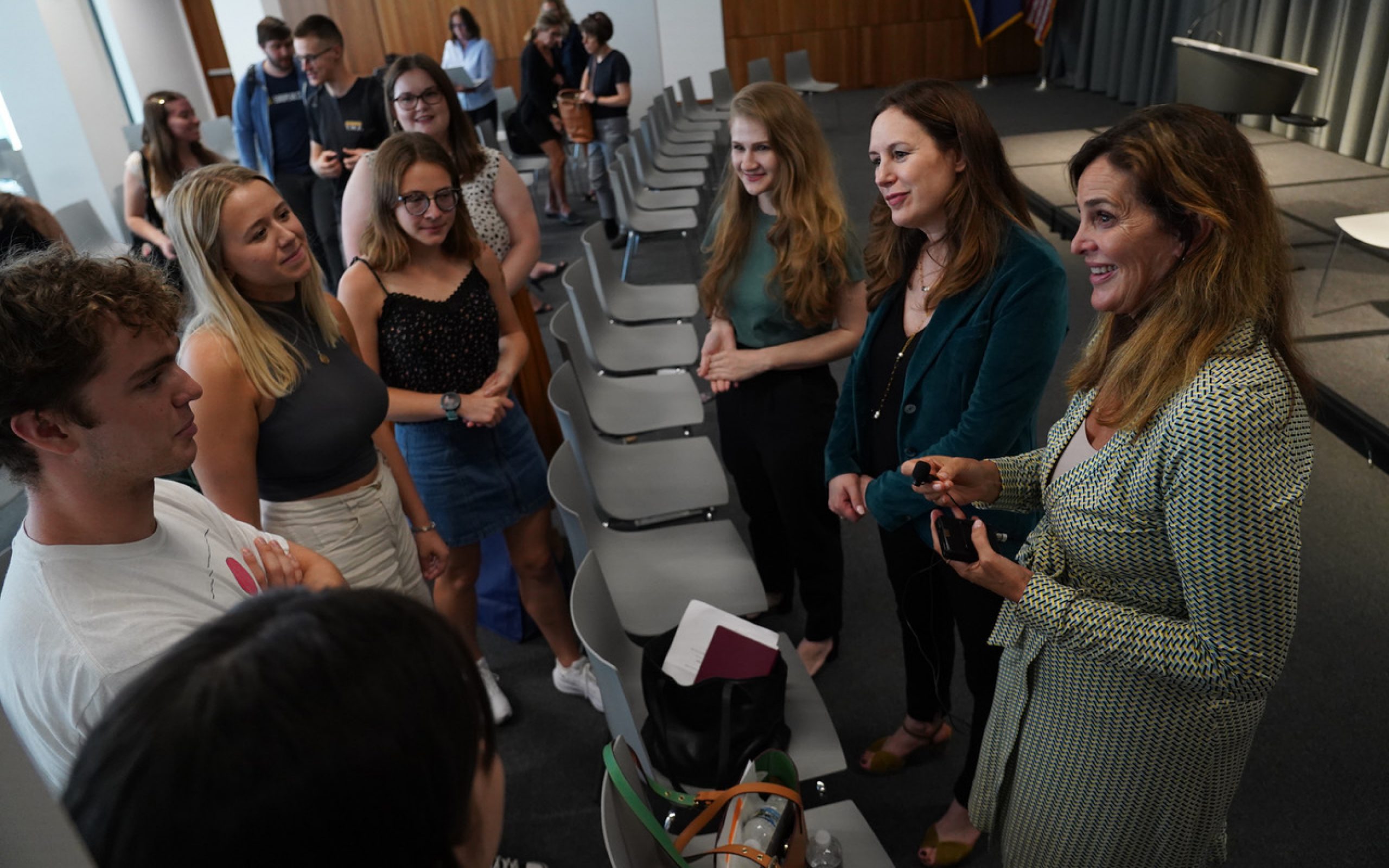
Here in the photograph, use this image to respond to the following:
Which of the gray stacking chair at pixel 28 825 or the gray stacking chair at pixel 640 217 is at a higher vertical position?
the gray stacking chair at pixel 28 825

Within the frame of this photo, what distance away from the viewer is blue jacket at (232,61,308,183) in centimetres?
488

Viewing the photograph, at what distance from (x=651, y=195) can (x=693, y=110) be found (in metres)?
3.24

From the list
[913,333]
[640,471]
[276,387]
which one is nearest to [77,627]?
[276,387]

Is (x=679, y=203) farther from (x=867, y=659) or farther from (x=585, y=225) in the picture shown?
(x=867, y=659)

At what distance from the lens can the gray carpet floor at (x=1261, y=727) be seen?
2160mm

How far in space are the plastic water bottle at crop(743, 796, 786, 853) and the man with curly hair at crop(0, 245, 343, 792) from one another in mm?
932

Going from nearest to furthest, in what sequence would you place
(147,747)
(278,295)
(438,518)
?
(147,747) → (278,295) → (438,518)

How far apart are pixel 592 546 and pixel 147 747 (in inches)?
80.5

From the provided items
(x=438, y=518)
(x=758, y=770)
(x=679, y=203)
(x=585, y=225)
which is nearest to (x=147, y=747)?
(x=758, y=770)

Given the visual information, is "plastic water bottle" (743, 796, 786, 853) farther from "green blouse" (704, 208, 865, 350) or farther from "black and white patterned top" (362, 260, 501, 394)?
"black and white patterned top" (362, 260, 501, 394)

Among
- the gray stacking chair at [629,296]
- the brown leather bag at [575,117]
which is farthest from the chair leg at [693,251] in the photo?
the gray stacking chair at [629,296]

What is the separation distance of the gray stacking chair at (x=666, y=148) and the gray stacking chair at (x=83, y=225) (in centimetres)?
389

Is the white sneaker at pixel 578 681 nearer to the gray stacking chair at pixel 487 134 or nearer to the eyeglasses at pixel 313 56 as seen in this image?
the eyeglasses at pixel 313 56

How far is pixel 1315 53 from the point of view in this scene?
7.39 m
